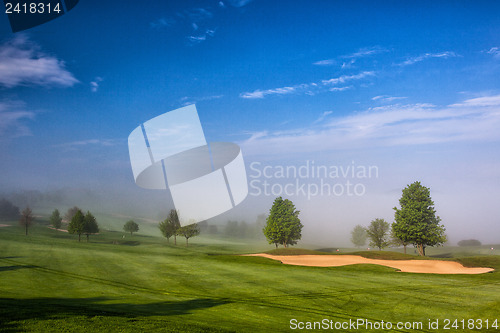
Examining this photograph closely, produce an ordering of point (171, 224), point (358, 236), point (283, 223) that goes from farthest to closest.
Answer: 1. point (358, 236)
2. point (171, 224)
3. point (283, 223)

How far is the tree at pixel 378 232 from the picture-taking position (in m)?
70.8

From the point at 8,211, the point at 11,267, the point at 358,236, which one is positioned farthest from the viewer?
the point at 8,211

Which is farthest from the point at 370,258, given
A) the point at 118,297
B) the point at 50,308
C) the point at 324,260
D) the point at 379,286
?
the point at 50,308

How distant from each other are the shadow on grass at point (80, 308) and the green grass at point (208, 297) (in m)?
0.04

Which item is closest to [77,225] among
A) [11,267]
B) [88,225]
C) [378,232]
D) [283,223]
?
[88,225]

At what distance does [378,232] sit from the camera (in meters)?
71.1

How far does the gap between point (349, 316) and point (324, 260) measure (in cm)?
3158

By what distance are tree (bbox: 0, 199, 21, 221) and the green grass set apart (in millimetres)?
113518

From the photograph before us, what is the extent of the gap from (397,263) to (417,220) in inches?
592

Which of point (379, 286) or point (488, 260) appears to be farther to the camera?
point (488, 260)

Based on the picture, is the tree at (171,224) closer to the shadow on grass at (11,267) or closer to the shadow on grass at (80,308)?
the shadow on grass at (11,267)

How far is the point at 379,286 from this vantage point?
26734 mm

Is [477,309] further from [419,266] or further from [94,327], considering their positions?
[419,266]

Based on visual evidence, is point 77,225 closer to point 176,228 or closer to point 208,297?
point 176,228
